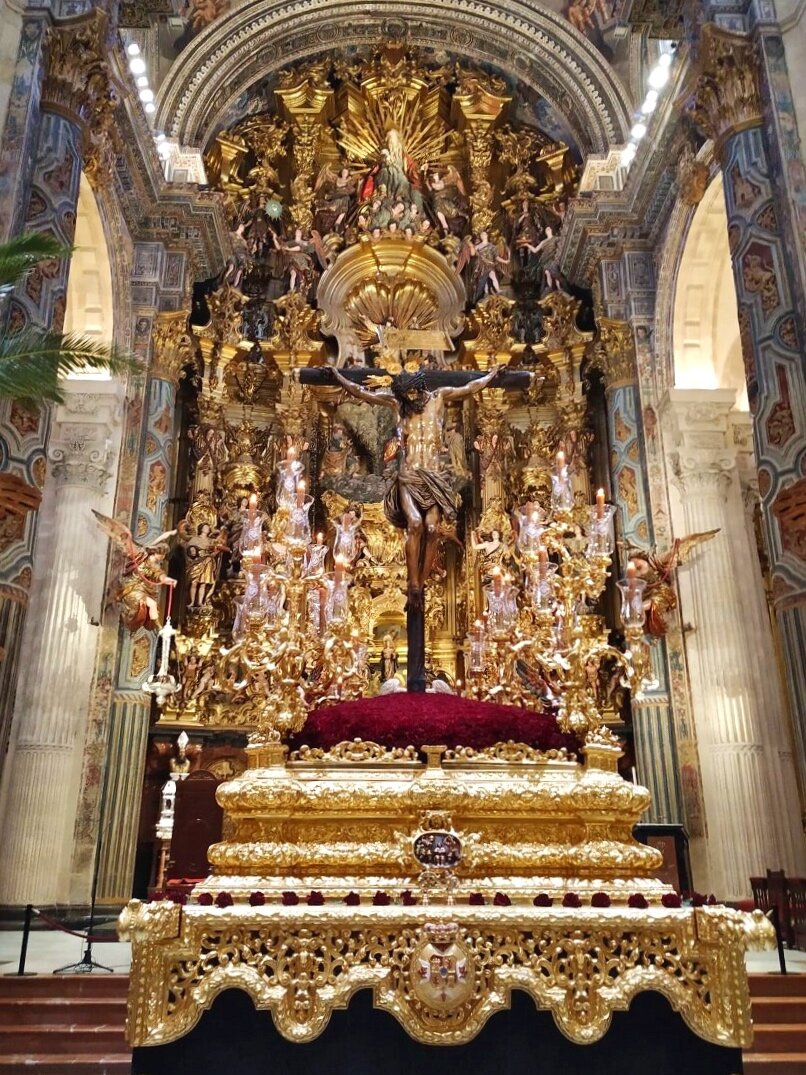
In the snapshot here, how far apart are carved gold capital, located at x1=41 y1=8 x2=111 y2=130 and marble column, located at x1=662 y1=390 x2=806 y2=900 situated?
28.6ft

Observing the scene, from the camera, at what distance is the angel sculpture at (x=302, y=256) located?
56.6 ft

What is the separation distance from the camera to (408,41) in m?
17.8

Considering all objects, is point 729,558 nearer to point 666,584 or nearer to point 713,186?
point 666,584

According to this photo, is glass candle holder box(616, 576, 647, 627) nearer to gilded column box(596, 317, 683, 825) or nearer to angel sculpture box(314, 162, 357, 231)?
gilded column box(596, 317, 683, 825)

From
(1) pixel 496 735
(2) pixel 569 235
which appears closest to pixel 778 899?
(1) pixel 496 735

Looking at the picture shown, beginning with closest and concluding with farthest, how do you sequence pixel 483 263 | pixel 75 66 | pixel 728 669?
pixel 75 66 < pixel 728 669 < pixel 483 263

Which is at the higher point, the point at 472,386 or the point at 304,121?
the point at 304,121

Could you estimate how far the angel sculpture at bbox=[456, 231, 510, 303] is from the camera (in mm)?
17156

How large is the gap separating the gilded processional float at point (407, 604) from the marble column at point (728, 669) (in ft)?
2.45

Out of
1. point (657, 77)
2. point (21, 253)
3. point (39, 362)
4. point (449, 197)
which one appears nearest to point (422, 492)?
point (39, 362)

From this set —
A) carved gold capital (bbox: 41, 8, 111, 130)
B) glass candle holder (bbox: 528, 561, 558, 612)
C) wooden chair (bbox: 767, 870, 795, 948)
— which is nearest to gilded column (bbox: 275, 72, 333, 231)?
carved gold capital (bbox: 41, 8, 111, 130)

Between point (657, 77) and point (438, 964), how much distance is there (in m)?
14.9

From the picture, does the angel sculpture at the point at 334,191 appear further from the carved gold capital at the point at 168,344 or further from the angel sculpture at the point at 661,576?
the angel sculpture at the point at 661,576

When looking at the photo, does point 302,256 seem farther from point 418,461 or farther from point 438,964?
point 438,964
